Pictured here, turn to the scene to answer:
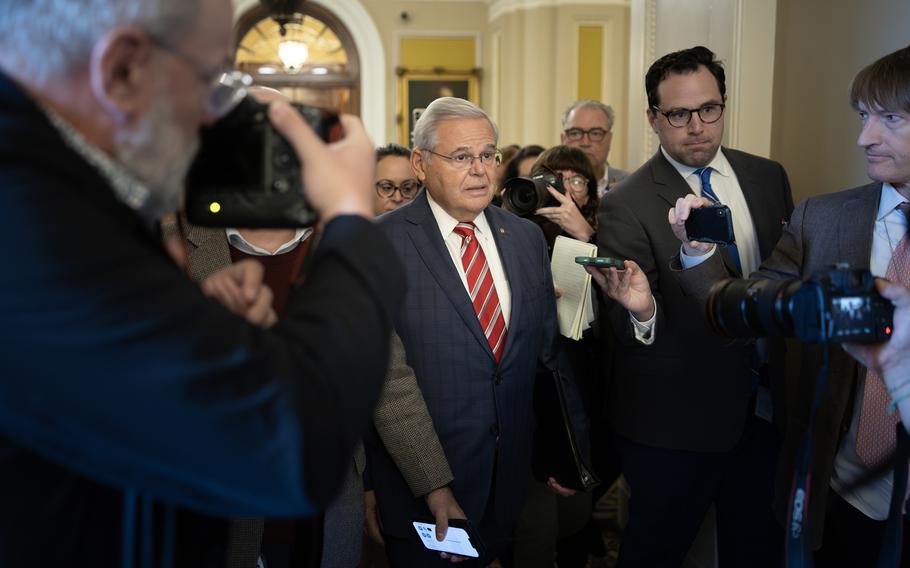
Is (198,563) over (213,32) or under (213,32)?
under

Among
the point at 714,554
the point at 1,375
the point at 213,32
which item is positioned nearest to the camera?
the point at 1,375

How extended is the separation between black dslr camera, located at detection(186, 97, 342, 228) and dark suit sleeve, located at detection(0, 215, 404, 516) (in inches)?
5.8

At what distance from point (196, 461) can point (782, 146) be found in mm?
2717

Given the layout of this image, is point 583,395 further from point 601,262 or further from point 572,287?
point 601,262

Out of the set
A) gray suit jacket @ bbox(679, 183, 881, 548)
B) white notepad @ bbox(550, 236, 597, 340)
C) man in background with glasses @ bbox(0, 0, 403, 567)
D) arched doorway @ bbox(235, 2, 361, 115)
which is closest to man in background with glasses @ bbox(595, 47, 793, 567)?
white notepad @ bbox(550, 236, 597, 340)

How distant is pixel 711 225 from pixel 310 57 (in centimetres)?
905

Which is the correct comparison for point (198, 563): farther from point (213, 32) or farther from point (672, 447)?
point (672, 447)

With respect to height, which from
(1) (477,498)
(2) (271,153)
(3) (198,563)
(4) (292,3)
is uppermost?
(4) (292,3)

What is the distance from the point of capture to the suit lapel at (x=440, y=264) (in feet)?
6.87

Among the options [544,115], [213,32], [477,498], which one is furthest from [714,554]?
[544,115]

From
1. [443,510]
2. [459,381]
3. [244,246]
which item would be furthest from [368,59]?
[443,510]

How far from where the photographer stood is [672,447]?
227 cm

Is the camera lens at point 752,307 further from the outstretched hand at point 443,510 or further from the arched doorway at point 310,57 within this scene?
the arched doorway at point 310,57

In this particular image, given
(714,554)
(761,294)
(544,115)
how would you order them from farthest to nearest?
(544,115) < (714,554) < (761,294)
